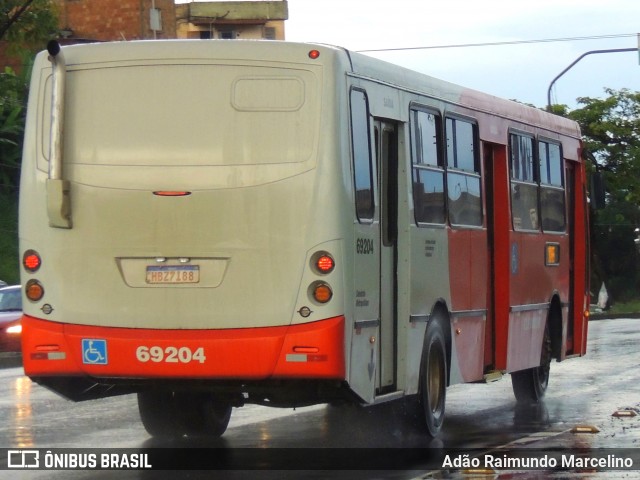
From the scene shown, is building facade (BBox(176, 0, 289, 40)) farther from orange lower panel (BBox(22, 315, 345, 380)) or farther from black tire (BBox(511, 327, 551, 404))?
orange lower panel (BBox(22, 315, 345, 380))

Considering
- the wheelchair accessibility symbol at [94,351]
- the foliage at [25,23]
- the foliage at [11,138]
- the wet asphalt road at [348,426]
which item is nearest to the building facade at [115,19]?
the foliage at [11,138]

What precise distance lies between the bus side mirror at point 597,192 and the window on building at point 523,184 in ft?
6.93

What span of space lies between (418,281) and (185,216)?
8.33 feet

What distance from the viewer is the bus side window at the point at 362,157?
10.8 metres

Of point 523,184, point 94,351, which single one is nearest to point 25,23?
point 523,184

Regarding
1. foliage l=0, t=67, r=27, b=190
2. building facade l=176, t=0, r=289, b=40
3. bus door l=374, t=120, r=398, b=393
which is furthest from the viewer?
building facade l=176, t=0, r=289, b=40

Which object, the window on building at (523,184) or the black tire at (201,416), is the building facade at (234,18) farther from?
the black tire at (201,416)

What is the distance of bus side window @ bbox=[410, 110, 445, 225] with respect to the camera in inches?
489

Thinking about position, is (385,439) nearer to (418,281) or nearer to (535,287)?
(418,281)

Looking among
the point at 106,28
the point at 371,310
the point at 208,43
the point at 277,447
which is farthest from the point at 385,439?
the point at 106,28

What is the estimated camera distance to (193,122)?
1055cm

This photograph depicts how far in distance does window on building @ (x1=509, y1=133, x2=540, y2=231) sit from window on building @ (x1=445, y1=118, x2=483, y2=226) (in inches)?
45.7

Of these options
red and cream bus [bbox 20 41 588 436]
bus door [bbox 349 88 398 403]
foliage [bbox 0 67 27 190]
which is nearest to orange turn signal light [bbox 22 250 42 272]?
red and cream bus [bbox 20 41 588 436]

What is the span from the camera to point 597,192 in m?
18.3
